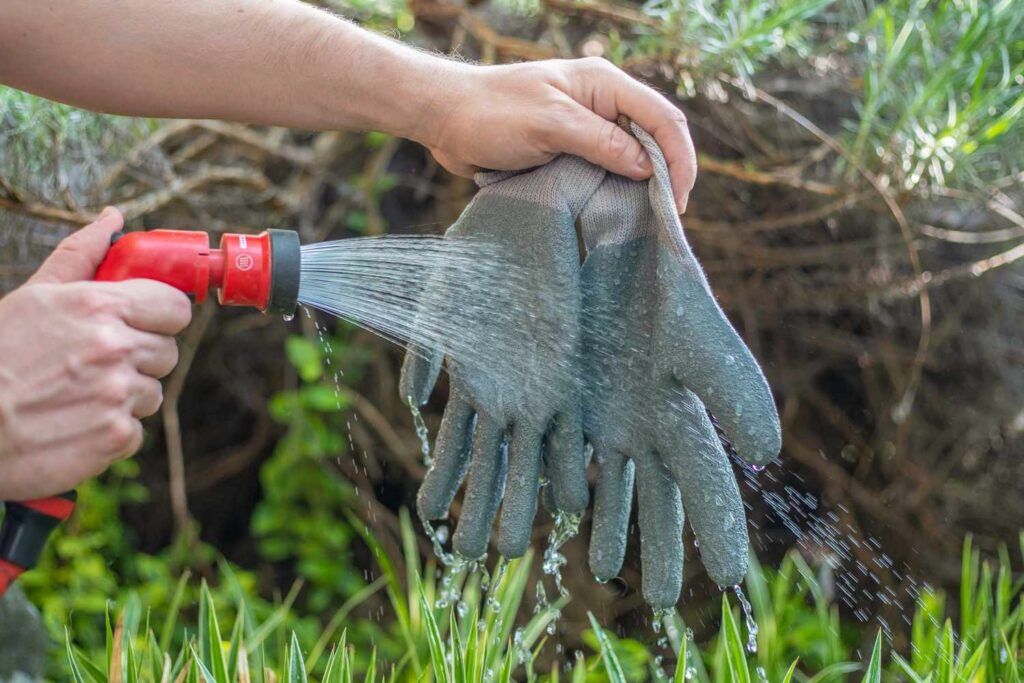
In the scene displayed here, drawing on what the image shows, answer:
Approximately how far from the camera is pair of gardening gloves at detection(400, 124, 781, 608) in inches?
49.3

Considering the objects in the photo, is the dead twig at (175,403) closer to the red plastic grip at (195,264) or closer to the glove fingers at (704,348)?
the red plastic grip at (195,264)

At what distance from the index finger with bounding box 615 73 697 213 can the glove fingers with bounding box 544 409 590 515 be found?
0.34 m

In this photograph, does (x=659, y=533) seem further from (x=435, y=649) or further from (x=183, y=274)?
(x=183, y=274)

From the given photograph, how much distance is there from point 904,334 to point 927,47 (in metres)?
1.15

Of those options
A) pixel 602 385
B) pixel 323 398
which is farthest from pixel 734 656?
pixel 323 398

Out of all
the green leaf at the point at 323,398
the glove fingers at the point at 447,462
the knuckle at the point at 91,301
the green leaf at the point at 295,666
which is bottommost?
the green leaf at the point at 323,398

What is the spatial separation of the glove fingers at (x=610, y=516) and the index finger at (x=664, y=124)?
1.22 feet

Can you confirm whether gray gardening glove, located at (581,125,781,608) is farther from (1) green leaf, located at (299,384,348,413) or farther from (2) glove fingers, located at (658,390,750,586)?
(1) green leaf, located at (299,384,348,413)

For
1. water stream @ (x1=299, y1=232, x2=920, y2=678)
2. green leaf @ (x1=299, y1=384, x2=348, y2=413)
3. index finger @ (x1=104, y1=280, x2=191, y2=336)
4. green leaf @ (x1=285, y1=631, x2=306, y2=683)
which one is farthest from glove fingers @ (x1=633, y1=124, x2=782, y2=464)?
green leaf @ (x1=299, y1=384, x2=348, y2=413)

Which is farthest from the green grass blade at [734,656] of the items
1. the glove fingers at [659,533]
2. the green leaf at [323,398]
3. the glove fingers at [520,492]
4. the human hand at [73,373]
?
the green leaf at [323,398]

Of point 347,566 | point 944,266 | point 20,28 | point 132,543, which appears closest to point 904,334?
point 944,266

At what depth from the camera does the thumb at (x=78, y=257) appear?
123cm

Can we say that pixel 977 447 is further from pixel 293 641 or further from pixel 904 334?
pixel 293 641

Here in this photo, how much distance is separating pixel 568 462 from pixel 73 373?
0.64 metres
